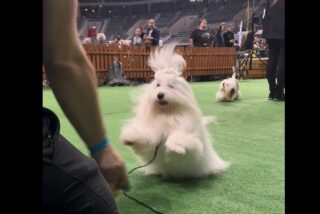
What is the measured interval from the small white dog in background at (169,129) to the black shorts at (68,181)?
51.8 inches

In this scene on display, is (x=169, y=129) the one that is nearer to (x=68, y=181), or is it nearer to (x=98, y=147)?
(x=98, y=147)

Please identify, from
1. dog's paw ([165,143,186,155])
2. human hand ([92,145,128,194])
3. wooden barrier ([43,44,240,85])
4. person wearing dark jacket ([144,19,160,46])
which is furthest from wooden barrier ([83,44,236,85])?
human hand ([92,145,128,194])

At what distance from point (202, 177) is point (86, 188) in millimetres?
1623

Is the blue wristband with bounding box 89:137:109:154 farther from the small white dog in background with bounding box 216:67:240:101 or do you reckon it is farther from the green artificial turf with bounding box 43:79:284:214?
the small white dog in background with bounding box 216:67:240:101

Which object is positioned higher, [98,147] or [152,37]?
[152,37]

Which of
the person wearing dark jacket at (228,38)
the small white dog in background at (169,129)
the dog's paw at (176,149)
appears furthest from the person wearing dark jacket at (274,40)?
the person wearing dark jacket at (228,38)

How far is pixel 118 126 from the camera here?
4305 millimetres

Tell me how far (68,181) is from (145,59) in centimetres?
1072

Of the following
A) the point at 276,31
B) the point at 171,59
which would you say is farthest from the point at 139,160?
the point at 276,31

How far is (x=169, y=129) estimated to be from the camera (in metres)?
2.46

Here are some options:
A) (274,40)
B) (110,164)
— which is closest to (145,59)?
(274,40)

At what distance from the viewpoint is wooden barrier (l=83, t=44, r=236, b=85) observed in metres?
10.7

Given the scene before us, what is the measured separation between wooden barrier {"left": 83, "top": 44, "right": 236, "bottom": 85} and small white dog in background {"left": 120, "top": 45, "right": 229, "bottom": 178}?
646 cm
